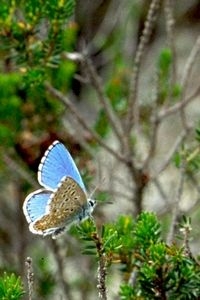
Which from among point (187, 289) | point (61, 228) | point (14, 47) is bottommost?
Answer: point (187, 289)

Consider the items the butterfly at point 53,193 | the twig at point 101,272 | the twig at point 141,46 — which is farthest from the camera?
the twig at point 141,46

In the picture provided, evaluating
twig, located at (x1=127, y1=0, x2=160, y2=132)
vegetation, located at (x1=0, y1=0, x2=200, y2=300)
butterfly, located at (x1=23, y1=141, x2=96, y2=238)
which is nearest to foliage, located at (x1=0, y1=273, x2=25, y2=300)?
vegetation, located at (x1=0, y1=0, x2=200, y2=300)

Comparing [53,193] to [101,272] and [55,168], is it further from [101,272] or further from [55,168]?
[101,272]

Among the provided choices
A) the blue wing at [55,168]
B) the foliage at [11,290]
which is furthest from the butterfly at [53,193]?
the foliage at [11,290]

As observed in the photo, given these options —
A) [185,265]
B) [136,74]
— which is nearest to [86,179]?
[136,74]

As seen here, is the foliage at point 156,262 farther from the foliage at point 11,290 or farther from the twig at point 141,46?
the twig at point 141,46

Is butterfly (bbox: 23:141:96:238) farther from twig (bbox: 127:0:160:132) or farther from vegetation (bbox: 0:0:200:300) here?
twig (bbox: 127:0:160:132)

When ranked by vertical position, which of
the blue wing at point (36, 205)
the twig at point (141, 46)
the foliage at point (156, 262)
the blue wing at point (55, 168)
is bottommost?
the foliage at point (156, 262)

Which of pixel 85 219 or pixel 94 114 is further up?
pixel 94 114

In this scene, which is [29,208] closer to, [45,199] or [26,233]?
[45,199]
